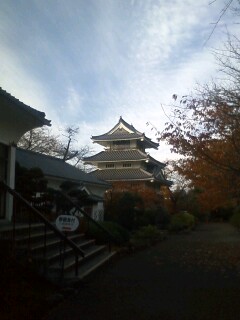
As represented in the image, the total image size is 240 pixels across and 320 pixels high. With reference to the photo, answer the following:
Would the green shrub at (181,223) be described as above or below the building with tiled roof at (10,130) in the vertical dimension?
below

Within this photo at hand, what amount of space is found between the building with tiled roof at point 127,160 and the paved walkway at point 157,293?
1147 inches

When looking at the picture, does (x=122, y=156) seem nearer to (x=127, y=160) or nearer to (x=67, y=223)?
(x=127, y=160)

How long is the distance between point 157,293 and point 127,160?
118 feet

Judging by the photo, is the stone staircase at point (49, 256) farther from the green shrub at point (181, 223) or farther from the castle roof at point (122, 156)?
the castle roof at point (122, 156)

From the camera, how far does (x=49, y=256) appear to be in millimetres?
9273

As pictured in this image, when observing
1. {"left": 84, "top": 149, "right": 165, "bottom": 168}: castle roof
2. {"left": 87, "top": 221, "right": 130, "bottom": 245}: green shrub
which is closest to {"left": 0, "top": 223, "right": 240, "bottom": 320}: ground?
{"left": 87, "top": 221, "right": 130, "bottom": 245}: green shrub

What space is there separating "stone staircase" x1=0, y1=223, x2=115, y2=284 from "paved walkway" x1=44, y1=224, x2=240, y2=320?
0.36 m

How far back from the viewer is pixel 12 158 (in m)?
13.5

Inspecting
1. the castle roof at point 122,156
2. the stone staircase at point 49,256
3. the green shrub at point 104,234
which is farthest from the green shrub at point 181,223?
the stone staircase at point 49,256

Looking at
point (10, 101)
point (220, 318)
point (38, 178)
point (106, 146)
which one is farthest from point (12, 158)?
point (106, 146)

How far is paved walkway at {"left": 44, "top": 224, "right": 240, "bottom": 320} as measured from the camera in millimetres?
6758

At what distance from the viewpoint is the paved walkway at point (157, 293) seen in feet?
22.2

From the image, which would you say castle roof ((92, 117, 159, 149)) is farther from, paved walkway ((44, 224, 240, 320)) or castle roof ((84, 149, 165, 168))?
paved walkway ((44, 224, 240, 320))

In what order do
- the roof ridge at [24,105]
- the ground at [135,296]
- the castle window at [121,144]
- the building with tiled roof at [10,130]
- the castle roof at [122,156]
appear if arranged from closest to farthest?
1. the ground at [135,296]
2. the roof ridge at [24,105]
3. the building with tiled roof at [10,130]
4. the castle roof at [122,156]
5. the castle window at [121,144]
